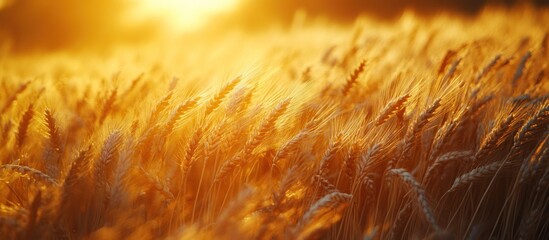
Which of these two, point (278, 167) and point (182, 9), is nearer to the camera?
point (278, 167)

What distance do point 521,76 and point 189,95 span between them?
158 centimetres

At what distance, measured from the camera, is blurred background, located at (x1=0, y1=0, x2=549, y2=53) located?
45.7ft

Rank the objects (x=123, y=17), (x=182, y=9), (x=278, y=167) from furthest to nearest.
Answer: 1. (x=123, y=17)
2. (x=182, y=9)
3. (x=278, y=167)

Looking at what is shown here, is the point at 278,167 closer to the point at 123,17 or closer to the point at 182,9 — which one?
the point at 182,9

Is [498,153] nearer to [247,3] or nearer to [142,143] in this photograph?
[142,143]

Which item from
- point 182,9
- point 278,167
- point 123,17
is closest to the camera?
point 278,167

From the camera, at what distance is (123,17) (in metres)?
15.5

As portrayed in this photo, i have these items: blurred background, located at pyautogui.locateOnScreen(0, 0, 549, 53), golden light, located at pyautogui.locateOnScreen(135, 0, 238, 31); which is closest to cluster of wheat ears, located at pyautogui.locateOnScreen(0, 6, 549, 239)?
golden light, located at pyautogui.locateOnScreen(135, 0, 238, 31)

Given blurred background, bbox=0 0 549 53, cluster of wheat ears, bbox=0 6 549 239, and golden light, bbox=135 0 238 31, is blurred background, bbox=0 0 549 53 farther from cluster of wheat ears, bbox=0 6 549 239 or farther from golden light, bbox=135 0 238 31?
cluster of wheat ears, bbox=0 6 549 239

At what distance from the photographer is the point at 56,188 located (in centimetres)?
116

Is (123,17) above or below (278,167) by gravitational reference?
above

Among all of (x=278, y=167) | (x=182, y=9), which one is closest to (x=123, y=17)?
(x=182, y=9)

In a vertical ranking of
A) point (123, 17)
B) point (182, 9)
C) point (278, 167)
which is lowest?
point (278, 167)

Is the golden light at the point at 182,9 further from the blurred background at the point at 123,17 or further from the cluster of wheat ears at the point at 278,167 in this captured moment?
the cluster of wheat ears at the point at 278,167
